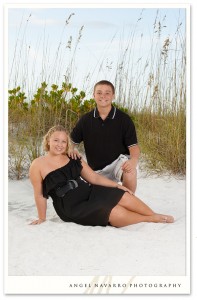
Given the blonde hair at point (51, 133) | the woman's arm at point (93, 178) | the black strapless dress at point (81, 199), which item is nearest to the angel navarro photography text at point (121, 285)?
the black strapless dress at point (81, 199)

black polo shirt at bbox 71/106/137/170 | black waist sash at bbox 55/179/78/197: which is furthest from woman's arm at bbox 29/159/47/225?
black polo shirt at bbox 71/106/137/170

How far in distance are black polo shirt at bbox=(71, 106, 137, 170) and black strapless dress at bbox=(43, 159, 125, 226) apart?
40cm

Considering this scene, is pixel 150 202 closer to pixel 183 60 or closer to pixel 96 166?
pixel 96 166

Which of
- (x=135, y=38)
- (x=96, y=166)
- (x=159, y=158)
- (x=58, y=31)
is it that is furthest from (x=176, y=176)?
(x=58, y=31)

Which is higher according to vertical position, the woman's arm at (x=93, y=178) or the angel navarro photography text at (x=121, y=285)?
the woman's arm at (x=93, y=178)

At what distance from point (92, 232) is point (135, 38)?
5.00 ft

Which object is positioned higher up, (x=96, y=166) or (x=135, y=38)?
(x=135, y=38)

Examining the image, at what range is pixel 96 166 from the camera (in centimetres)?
349

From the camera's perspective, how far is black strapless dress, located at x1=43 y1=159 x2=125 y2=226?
303 cm

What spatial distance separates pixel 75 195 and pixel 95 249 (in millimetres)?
356

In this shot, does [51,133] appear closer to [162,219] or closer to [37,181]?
[37,181]

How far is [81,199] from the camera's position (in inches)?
120

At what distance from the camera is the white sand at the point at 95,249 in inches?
109

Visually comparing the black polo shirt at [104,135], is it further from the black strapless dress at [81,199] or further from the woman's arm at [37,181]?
the woman's arm at [37,181]
